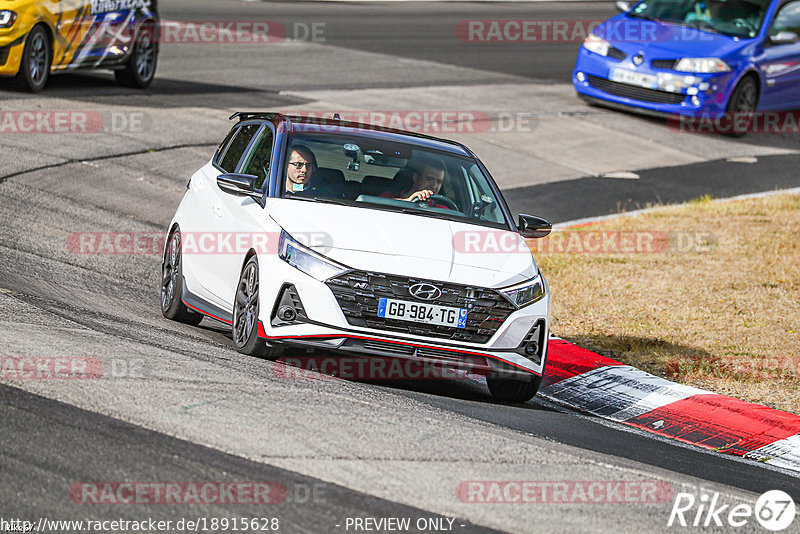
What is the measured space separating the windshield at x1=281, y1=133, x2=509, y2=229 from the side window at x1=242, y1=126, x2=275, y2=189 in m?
0.20

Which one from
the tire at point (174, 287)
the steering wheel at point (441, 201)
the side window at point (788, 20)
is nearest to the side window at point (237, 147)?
the tire at point (174, 287)

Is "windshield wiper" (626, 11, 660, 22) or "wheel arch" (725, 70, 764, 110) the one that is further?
"windshield wiper" (626, 11, 660, 22)

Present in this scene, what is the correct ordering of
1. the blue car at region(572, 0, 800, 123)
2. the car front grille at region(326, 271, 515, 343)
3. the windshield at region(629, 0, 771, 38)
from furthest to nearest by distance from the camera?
the windshield at region(629, 0, 771, 38) < the blue car at region(572, 0, 800, 123) < the car front grille at region(326, 271, 515, 343)

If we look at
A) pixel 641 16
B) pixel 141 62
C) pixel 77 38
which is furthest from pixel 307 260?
pixel 641 16

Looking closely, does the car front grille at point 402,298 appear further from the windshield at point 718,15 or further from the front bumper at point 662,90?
the windshield at point 718,15

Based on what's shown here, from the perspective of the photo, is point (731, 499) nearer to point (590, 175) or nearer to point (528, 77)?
point (590, 175)

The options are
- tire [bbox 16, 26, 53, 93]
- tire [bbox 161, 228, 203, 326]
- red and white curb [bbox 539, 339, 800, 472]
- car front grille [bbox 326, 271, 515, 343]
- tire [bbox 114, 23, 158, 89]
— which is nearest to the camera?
car front grille [bbox 326, 271, 515, 343]

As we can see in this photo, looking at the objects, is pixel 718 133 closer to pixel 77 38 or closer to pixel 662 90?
pixel 662 90

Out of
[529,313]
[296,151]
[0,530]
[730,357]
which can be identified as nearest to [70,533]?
[0,530]

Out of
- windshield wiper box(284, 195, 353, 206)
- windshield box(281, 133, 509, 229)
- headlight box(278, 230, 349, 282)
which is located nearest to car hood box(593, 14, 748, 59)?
windshield box(281, 133, 509, 229)

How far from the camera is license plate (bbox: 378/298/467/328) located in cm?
761

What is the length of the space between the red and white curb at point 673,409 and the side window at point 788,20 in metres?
13.7

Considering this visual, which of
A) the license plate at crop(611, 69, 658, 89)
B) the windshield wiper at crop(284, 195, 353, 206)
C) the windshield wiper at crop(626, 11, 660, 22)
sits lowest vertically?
the license plate at crop(611, 69, 658, 89)

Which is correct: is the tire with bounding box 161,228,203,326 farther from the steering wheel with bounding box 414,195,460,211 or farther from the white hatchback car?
the steering wheel with bounding box 414,195,460,211
